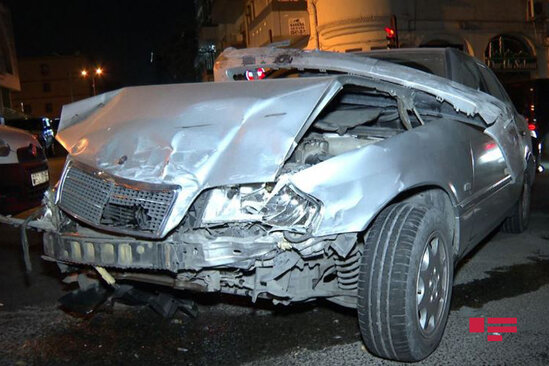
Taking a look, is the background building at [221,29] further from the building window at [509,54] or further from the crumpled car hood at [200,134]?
→ the crumpled car hood at [200,134]

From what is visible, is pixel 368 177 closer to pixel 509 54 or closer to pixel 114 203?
pixel 114 203

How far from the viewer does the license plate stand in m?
6.36

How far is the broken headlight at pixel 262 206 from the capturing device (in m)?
2.69

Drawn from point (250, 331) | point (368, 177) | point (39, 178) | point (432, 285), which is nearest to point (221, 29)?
point (39, 178)

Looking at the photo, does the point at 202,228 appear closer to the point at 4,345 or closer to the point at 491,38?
the point at 4,345

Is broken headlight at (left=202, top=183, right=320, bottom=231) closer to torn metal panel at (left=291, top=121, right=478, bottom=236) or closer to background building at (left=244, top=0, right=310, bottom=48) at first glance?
torn metal panel at (left=291, top=121, right=478, bottom=236)

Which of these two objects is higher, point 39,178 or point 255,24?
point 255,24

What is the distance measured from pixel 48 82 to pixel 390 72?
8248 centimetres

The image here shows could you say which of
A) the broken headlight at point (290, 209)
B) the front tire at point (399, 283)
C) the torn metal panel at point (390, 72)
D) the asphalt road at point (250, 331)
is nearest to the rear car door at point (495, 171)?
the torn metal panel at point (390, 72)

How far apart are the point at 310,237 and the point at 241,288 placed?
0.60m

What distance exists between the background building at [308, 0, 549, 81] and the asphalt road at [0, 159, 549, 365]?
15035mm

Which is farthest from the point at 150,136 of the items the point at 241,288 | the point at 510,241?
the point at 510,241

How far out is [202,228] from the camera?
2.85m

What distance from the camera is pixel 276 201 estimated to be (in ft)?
9.12
